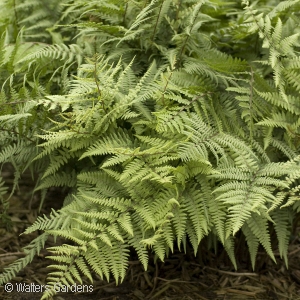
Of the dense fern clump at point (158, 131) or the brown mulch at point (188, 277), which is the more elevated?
the dense fern clump at point (158, 131)

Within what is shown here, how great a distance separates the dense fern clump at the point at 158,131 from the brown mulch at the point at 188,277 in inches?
8.7

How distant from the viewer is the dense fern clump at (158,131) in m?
2.14

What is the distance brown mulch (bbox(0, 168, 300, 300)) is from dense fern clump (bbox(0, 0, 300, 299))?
221mm

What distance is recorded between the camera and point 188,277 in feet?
8.83

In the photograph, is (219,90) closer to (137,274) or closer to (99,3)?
(99,3)

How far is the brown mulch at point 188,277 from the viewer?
8.38 feet

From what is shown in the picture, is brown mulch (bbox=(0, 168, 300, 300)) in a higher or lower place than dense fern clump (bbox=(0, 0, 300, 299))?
lower

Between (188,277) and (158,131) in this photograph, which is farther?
(188,277)

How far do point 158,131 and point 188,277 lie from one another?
1.08 meters

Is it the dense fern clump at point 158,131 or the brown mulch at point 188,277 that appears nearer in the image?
the dense fern clump at point 158,131

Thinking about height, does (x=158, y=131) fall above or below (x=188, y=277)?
above

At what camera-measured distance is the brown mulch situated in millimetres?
2555

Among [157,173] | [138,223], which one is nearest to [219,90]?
[157,173]

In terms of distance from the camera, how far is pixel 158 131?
222 centimetres
